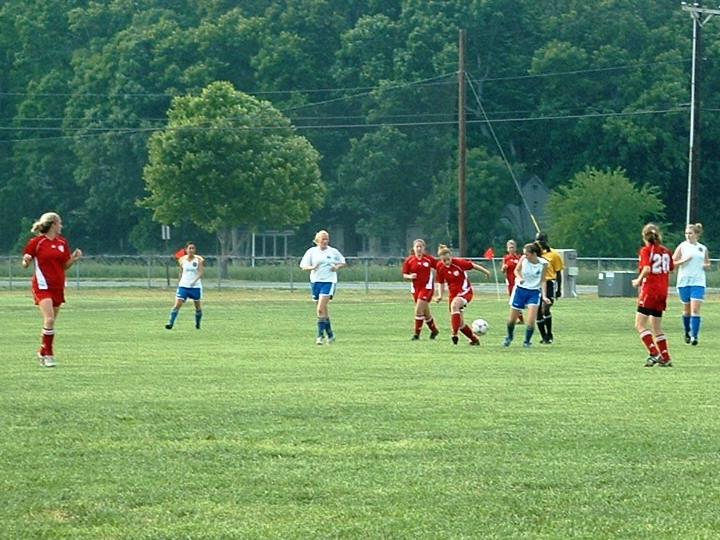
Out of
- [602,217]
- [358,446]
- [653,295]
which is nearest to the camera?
[358,446]

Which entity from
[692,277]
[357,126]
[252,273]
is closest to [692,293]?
[692,277]

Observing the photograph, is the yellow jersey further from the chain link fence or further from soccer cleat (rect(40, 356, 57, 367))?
the chain link fence

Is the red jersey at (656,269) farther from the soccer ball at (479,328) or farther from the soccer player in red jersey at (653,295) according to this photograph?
the soccer ball at (479,328)

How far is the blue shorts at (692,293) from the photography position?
1069 inches

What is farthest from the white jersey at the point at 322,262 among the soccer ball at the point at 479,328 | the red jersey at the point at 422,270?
the soccer ball at the point at 479,328

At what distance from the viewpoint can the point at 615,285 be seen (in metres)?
53.5

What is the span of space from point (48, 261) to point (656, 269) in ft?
24.6

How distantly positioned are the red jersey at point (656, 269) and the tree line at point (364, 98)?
53.8 meters

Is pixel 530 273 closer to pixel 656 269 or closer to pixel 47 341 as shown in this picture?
pixel 656 269

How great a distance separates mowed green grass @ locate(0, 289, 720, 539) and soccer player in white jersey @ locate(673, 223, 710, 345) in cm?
350

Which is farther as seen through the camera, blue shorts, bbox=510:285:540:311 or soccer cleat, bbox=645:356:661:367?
blue shorts, bbox=510:285:540:311

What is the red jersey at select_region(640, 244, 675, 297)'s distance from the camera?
21.2 metres

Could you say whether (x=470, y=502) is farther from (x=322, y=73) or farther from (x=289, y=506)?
(x=322, y=73)

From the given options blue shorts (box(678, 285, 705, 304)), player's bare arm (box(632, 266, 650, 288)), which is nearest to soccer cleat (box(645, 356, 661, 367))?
player's bare arm (box(632, 266, 650, 288))
